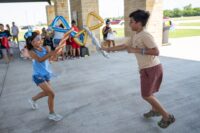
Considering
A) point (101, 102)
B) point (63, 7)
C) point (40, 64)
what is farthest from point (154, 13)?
point (63, 7)

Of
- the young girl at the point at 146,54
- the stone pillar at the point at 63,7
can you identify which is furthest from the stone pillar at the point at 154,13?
the young girl at the point at 146,54

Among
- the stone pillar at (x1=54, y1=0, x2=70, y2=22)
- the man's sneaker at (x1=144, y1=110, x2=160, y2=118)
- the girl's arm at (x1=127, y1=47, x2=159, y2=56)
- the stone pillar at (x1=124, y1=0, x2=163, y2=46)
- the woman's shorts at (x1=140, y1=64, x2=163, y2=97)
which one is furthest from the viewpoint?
the stone pillar at (x1=54, y1=0, x2=70, y2=22)

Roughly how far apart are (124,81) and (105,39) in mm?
5292

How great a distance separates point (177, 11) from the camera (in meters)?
58.4

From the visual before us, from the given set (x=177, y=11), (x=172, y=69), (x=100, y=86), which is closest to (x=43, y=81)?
(x=100, y=86)

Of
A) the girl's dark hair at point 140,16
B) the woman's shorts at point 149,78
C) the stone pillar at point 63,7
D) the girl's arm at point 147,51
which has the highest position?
the stone pillar at point 63,7

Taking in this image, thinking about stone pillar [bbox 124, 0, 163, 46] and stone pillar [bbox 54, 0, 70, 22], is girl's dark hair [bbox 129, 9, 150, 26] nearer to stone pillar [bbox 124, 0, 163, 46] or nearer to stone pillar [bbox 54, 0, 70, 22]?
stone pillar [bbox 124, 0, 163, 46]

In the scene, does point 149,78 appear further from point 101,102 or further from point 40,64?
point 40,64

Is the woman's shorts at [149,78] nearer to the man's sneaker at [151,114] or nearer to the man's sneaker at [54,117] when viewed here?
the man's sneaker at [151,114]

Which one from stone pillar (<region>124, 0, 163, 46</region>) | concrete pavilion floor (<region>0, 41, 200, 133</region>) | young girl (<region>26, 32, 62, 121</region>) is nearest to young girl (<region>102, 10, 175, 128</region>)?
concrete pavilion floor (<region>0, 41, 200, 133</region>)

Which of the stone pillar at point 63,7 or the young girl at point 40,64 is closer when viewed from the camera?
the young girl at point 40,64

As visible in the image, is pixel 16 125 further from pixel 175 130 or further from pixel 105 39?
pixel 105 39

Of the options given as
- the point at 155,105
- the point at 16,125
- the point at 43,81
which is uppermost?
the point at 43,81

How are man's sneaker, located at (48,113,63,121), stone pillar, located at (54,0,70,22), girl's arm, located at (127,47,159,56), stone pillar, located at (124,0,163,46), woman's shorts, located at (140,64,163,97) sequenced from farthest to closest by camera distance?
stone pillar, located at (54,0,70,22)
stone pillar, located at (124,0,163,46)
man's sneaker, located at (48,113,63,121)
woman's shorts, located at (140,64,163,97)
girl's arm, located at (127,47,159,56)
